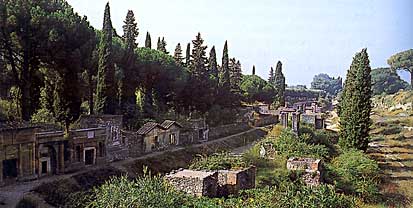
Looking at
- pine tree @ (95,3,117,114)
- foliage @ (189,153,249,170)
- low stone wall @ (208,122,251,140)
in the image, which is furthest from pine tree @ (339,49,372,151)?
pine tree @ (95,3,117,114)

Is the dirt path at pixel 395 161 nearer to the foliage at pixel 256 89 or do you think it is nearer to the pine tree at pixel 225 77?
the pine tree at pixel 225 77

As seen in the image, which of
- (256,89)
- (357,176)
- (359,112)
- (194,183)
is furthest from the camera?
(256,89)

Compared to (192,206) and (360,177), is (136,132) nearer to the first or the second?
(360,177)

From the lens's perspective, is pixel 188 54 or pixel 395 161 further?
pixel 188 54

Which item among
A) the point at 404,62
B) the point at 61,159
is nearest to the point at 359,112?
the point at 61,159

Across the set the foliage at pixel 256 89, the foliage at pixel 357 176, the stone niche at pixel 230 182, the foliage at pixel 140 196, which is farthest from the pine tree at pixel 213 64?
the foliage at pixel 140 196

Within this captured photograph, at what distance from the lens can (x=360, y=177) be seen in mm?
19609

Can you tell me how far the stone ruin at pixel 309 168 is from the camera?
56.4 feet

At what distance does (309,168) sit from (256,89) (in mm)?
41687

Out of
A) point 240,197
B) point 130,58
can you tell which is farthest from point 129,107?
point 240,197

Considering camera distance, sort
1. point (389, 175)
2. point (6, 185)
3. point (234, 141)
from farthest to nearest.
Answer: point (234, 141) → point (389, 175) → point (6, 185)

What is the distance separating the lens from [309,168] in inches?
706

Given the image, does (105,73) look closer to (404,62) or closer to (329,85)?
(404,62)

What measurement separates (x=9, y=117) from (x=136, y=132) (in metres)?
6.90
